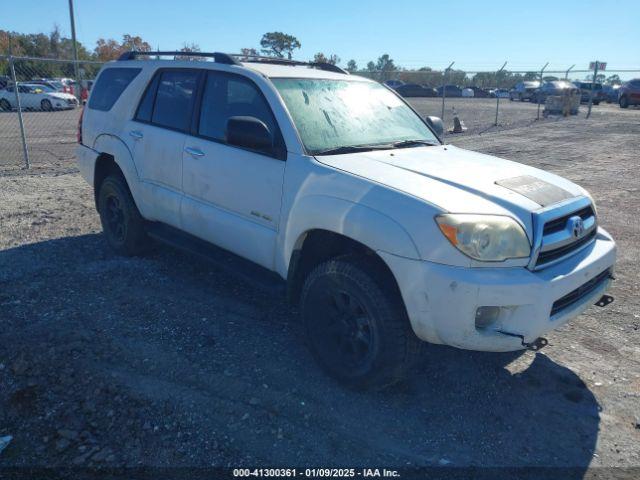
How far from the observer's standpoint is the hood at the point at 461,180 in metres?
3.01

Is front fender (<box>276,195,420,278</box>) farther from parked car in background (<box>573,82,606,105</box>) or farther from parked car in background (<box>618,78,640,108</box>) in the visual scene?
parked car in background (<box>573,82,606,105</box>)

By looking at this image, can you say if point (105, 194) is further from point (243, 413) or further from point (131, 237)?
point (243, 413)

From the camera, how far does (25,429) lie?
9.76 ft

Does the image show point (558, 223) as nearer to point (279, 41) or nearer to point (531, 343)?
point (531, 343)

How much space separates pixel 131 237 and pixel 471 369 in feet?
11.4

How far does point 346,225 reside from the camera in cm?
317

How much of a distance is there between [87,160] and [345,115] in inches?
125

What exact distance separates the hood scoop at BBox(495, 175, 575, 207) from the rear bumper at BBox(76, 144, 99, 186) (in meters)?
4.19

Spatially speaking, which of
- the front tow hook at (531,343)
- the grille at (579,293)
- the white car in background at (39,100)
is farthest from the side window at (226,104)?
the white car in background at (39,100)

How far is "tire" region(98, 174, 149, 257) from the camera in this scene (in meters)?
5.26

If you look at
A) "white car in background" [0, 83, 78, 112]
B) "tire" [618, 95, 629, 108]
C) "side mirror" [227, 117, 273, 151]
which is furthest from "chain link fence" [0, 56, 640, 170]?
"side mirror" [227, 117, 273, 151]

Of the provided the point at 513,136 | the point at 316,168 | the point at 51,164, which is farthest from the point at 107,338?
the point at 513,136

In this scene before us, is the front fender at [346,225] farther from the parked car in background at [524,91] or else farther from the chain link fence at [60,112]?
the parked car in background at [524,91]

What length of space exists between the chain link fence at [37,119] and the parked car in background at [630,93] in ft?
87.7
